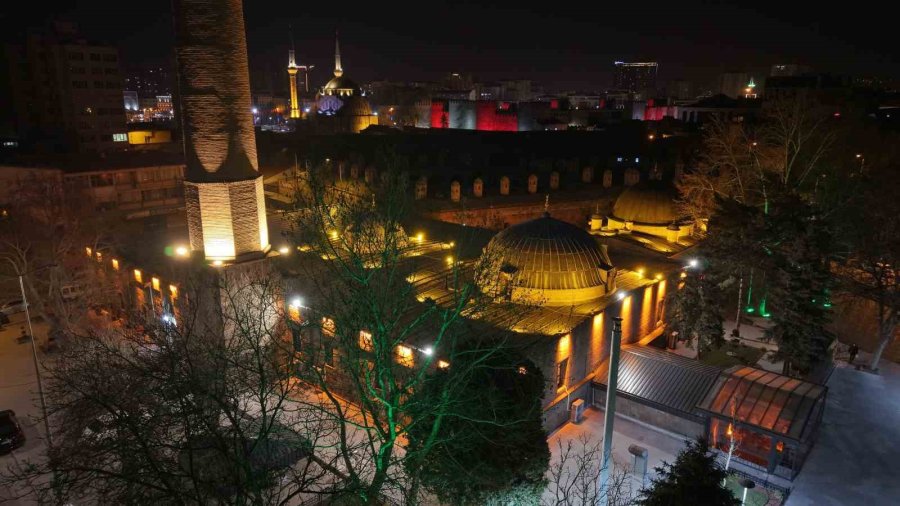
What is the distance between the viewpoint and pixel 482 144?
180ft

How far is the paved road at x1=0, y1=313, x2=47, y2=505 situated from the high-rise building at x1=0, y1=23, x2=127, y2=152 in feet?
112

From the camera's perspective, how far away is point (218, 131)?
18594 mm

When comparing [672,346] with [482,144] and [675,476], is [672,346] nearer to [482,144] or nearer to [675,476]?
[675,476]

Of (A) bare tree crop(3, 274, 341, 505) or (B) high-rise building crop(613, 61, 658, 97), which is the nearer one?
(A) bare tree crop(3, 274, 341, 505)

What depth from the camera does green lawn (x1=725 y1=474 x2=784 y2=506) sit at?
14.7m

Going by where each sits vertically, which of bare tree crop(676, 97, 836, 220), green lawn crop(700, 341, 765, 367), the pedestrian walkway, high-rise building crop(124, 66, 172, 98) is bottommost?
the pedestrian walkway

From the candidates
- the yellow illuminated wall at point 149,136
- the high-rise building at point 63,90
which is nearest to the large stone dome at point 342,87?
the yellow illuminated wall at point 149,136

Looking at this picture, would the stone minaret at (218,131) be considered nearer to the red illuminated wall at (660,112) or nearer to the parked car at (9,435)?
the parked car at (9,435)

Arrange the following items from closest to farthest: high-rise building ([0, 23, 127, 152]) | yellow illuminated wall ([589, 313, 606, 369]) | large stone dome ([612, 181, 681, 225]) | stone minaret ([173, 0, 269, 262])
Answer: stone minaret ([173, 0, 269, 262]) < yellow illuminated wall ([589, 313, 606, 369]) < large stone dome ([612, 181, 681, 225]) < high-rise building ([0, 23, 127, 152])

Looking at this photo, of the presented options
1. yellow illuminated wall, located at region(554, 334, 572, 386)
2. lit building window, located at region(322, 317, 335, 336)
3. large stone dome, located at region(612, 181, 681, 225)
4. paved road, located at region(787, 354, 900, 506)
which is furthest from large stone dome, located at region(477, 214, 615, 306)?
large stone dome, located at region(612, 181, 681, 225)

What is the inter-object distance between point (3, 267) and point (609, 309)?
26986 mm

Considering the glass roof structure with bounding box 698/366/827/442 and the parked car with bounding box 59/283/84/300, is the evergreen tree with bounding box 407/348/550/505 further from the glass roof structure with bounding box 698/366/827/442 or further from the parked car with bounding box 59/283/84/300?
the parked car with bounding box 59/283/84/300

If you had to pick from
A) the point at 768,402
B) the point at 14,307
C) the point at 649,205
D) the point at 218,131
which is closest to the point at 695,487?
the point at 768,402

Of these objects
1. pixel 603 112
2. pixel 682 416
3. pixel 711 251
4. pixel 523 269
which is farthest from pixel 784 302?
pixel 603 112
